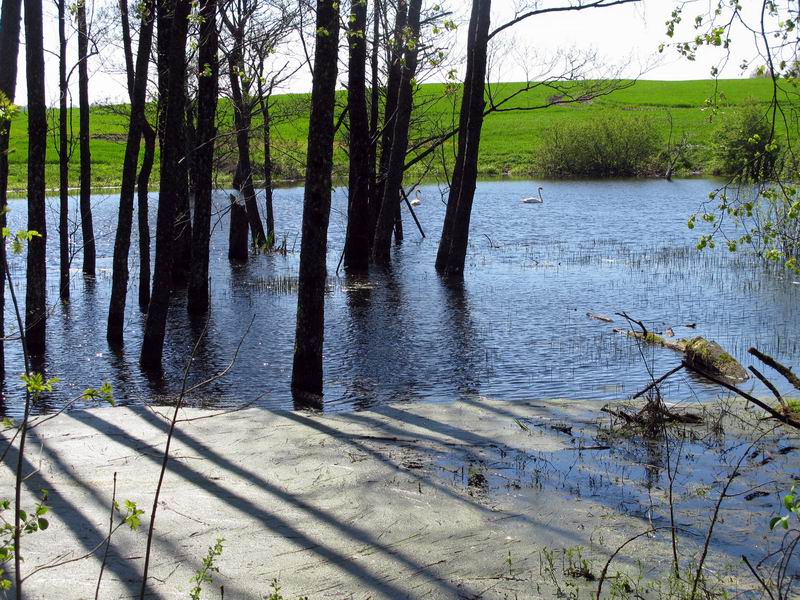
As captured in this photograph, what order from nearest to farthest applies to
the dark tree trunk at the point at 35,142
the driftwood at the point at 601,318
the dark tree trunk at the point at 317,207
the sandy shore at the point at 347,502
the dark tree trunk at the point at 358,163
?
1. the sandy shore at the point at 347,502
2. the dark tree trunk at the point at 317,207
3. the dark tree trunk at the point at 35,142
4. the driftwood at the point at 601,318
5. the dark tree trunk at the point at 358,163

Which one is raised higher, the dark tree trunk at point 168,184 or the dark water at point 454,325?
the dark tree trunk at point 168,184

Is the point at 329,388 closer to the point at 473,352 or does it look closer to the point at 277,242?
the point at 473,352

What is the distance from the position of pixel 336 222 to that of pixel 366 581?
30.4 metres

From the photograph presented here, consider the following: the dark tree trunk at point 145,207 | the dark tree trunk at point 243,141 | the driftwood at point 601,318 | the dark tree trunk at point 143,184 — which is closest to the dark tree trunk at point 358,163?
the dark tree trunk at point 243,141

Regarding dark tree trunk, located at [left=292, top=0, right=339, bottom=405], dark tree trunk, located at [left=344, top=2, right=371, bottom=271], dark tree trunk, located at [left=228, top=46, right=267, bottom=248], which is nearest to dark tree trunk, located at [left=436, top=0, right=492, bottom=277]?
dark tree trunk, located at [left=344, top=2, right=371, bottom=271]

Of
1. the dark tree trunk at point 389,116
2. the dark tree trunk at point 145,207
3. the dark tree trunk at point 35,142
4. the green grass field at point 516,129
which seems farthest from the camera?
the green grass field at point 516,129

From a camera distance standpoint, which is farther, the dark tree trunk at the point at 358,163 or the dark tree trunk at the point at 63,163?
the dark tree trunk at the point at 358,163

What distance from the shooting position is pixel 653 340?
12141 millimetres

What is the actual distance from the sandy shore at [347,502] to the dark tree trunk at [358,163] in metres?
12.8

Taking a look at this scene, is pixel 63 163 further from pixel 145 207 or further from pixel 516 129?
pixel 516 129

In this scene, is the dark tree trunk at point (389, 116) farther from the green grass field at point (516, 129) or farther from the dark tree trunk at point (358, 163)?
the green grass field at point (516, 129)

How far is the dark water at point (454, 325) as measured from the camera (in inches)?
402

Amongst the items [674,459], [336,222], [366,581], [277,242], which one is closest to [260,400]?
[674,459]

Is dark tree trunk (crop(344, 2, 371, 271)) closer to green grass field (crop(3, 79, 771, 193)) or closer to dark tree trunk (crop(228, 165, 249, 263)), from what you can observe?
dark tree trunk (crop(228, 165, 249, 263))
